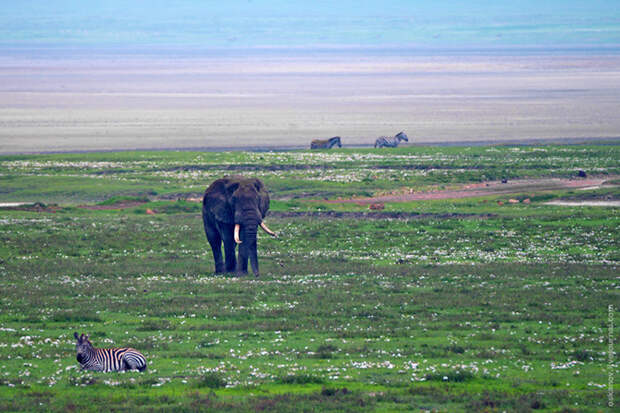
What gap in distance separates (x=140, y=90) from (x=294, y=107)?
1565 inches

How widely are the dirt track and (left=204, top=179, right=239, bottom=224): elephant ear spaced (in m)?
20.4

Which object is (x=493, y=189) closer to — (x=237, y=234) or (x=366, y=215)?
(x=366, y=215)

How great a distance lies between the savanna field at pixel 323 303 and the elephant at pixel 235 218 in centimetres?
94

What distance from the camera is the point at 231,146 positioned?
78.6 m

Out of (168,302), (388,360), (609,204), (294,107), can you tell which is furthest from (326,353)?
(294,107)

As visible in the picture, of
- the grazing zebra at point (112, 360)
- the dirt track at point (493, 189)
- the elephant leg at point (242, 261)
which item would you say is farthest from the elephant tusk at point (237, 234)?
the dirt track at point (493, 189)

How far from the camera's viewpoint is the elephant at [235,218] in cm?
2689

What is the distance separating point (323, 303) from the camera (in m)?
22.5

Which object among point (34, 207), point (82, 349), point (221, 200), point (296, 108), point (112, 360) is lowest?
point (112, 360)

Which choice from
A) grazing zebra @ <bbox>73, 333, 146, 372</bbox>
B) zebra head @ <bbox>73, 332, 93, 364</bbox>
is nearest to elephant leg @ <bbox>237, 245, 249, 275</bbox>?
grazing zebra @ <bbox>73, 333, 146, 372</bbox>

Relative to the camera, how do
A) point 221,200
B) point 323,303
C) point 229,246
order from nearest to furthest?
point 323,303
point 221,200
point 229,246

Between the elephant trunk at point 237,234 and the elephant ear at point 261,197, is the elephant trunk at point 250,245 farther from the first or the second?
the elephant ear at point 261,197

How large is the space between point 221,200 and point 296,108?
9426 cm

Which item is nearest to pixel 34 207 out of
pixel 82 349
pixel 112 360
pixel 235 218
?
pixel 235 218
